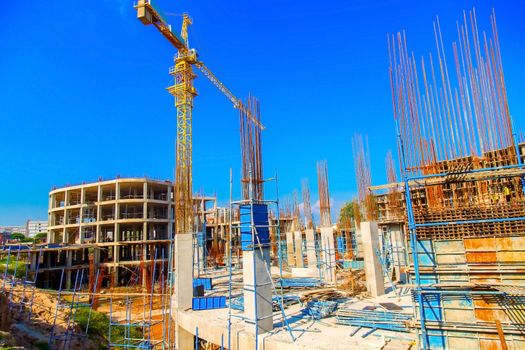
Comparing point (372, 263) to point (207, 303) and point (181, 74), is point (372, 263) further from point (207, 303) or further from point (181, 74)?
point (181, 74)

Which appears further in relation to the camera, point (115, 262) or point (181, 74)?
A: point (115, 262)

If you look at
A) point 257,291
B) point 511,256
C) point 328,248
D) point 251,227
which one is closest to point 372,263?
point 328,248

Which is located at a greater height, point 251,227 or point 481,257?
point 251,227

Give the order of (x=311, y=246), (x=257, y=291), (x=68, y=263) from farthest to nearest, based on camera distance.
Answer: (x=68, y=263) → (x=311, y=246) → (x=257, y=291)

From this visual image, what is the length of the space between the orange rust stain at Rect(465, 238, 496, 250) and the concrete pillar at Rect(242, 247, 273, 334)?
525 cm

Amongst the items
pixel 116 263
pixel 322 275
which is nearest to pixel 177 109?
pixel 116 263

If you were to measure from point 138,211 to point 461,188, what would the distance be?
36064 mm

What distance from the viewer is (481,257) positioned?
7516mm

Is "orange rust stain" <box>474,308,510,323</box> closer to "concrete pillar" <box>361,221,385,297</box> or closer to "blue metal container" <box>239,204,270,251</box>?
"blue metal container" <box>239,204,270,251</box>

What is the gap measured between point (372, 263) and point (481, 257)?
6.20 meters

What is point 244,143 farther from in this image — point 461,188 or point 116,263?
point 116,263

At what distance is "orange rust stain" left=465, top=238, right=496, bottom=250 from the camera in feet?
24.4

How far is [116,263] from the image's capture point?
112 feet

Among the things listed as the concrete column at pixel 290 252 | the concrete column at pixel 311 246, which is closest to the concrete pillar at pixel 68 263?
the concrete column at pixel 290 252
